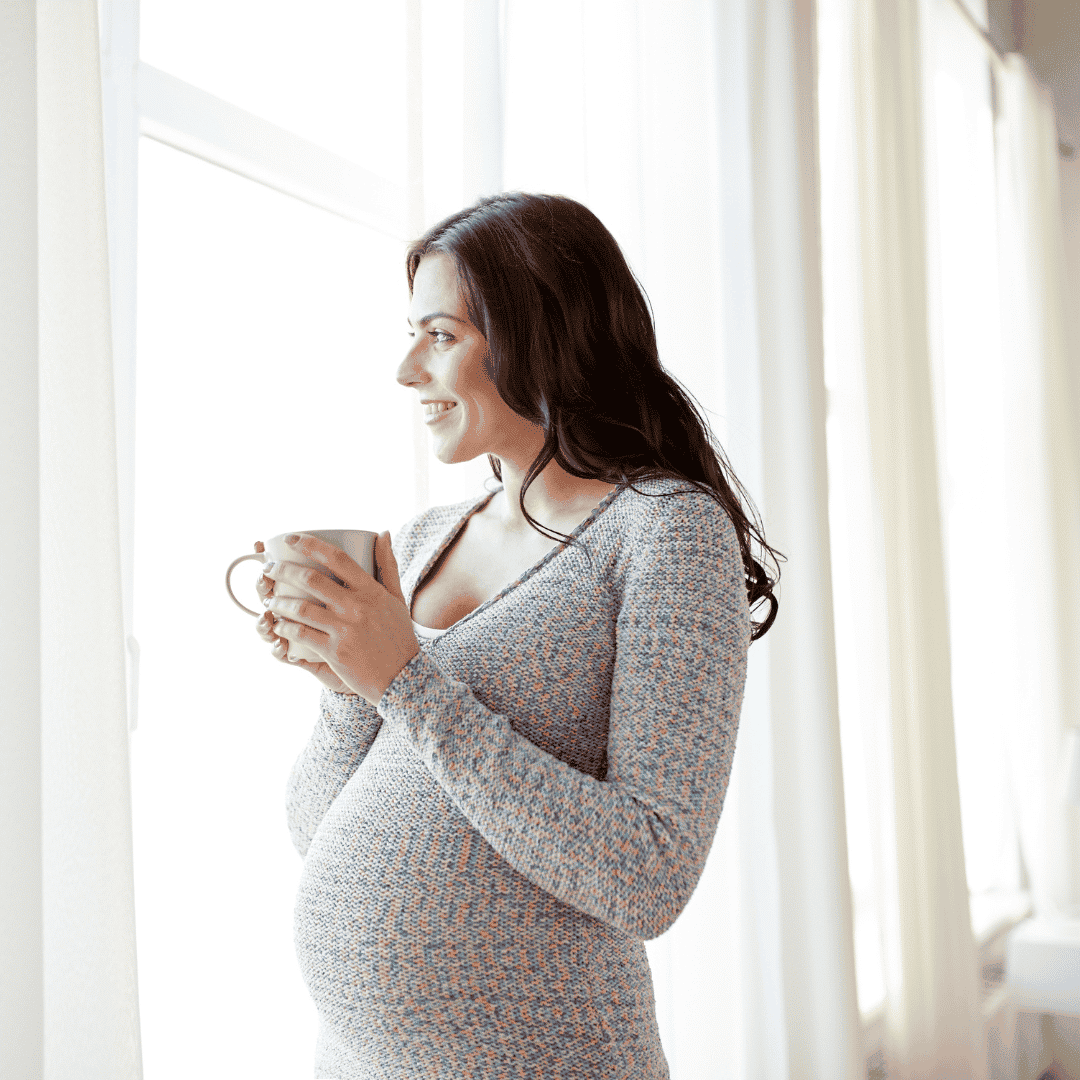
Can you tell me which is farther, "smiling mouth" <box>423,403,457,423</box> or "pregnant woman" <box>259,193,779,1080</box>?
"smiling mouth" <box>423,403,457,423</box>

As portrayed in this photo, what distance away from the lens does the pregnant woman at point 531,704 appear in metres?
0.77

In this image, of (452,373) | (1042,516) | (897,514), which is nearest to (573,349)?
(452,373)

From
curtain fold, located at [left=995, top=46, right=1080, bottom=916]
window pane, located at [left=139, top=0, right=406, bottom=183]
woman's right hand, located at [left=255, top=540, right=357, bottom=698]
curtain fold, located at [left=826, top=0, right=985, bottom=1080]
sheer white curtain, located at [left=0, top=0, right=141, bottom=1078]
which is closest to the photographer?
sheer white curtain, located at [left=0, top=0, right=141, bottom=1078]

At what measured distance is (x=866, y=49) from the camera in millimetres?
2314

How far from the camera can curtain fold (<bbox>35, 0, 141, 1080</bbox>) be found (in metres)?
0.72

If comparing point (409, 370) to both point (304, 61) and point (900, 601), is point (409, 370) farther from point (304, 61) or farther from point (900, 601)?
point (900, 601)

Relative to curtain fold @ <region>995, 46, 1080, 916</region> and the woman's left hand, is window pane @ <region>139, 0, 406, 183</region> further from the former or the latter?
curtain fold @ <region>995, 46, 1080, 916</region>

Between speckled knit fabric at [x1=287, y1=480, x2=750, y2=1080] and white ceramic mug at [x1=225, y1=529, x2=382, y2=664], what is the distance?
9 centimetres

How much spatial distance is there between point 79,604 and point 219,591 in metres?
0.62

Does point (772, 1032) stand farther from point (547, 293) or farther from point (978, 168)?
point (978, 168)

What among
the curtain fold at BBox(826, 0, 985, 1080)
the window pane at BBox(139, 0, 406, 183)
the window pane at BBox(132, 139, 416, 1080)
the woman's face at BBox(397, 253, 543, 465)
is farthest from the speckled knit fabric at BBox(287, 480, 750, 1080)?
the curtain fold at BBox(826, 0, 985, 1080)

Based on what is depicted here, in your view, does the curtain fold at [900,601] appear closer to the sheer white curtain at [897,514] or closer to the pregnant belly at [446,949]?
the sheer white curtain at [897,514]

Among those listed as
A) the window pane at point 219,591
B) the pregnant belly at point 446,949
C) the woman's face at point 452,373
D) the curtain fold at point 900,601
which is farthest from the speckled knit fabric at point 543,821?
the curtain fold at point 900,601

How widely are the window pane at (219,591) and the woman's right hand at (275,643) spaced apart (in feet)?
1.34
